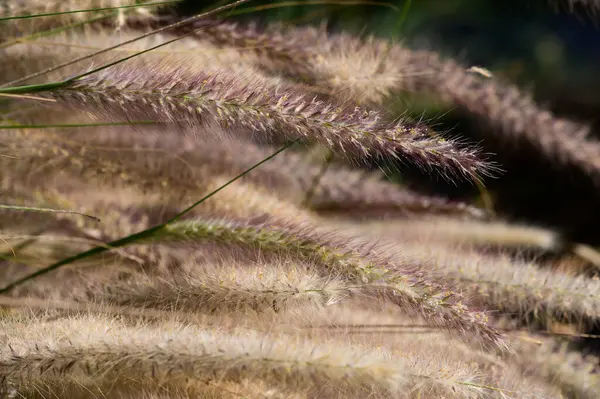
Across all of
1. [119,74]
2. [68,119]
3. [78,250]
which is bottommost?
[78,250]

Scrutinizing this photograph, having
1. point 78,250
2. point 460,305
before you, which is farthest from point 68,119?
point 460,305

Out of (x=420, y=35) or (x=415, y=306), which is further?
(x=420, y=35)

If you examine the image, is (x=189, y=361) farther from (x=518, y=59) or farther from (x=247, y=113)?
(x=518, y=59)

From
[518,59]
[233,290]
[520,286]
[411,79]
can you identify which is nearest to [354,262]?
[233,290]

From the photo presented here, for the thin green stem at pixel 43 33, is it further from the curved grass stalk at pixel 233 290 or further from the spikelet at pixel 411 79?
the curved grass stalk at pixel 233 290

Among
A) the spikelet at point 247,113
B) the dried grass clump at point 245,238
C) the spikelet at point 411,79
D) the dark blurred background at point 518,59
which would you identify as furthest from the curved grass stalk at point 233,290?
the dark blurred background at point 518,59

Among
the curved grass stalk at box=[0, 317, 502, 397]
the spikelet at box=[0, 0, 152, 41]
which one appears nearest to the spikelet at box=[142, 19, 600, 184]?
the spikelet at box=[0, 0, 152, 41]

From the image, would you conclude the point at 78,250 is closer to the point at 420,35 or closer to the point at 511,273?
the point at 511,273
